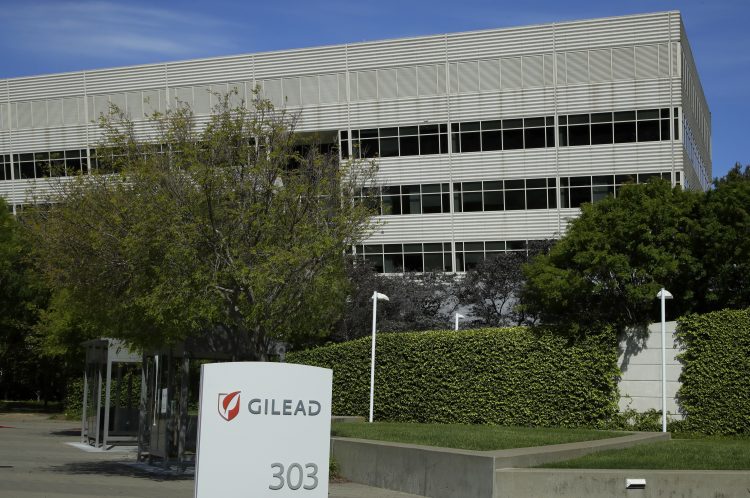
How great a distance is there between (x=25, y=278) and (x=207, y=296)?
2572 cm

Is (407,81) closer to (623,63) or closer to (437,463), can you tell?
(623,63)

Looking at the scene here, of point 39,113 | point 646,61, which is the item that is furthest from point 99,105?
point 646,61

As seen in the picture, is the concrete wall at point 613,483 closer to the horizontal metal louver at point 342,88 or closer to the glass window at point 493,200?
the glass window at point 493,200

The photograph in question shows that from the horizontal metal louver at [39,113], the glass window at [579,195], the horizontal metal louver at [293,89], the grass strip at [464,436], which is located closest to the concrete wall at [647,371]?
the grass strip at [464,436]

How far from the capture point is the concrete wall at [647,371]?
78.2 feet

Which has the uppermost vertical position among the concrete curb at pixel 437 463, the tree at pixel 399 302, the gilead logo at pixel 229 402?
the tree at pixel 399 302

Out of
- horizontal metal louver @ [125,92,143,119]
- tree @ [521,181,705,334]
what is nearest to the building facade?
horizontal metal louver @ [125,92,143,119]

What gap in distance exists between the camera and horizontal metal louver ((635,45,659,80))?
42.6m

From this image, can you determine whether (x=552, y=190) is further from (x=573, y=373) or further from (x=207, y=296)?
(x=207, y=296)

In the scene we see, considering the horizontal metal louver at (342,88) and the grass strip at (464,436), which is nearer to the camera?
the grass strip at (464,436)

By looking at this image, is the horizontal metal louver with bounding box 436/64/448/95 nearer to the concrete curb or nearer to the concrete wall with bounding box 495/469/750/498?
the concrete curb

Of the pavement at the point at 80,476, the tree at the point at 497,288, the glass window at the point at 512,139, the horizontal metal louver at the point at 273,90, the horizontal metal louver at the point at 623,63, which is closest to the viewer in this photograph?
the pavement at the point at 80,476

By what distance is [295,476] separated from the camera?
7965 millimetres

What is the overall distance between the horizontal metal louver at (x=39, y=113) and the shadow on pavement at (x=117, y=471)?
113 feet
